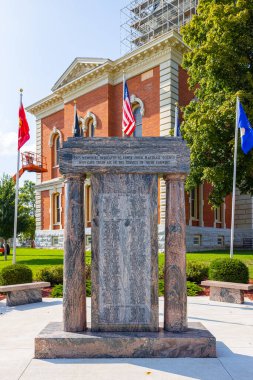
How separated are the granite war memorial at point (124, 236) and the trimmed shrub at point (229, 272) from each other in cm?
525

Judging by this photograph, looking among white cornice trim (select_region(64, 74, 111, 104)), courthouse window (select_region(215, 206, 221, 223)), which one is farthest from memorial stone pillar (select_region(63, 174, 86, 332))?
courthouse window (select_region(215, 206, 221, 223))

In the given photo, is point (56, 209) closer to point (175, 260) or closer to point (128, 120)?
point (128, 120)

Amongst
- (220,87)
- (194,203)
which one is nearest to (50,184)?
(194,203)

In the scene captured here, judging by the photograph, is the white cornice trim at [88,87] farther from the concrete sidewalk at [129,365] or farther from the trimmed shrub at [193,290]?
the concrete sidewalk at [129,365]

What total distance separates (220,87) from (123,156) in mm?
14097

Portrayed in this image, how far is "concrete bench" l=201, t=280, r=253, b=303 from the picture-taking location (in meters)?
10.0

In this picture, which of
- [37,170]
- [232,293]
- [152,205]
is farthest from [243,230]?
[152,205]

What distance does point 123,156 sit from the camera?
5828mm

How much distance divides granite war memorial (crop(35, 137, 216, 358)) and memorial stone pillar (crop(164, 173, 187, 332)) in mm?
14

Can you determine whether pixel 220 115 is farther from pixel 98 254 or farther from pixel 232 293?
pixel 98 254

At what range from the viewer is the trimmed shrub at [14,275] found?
10828 mm

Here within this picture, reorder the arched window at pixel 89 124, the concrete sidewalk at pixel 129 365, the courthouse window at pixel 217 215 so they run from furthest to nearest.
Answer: the courthouse window at pixel 217 215, the arched window at pixel 89 124, the concrete sidewalk at pixel 129 365

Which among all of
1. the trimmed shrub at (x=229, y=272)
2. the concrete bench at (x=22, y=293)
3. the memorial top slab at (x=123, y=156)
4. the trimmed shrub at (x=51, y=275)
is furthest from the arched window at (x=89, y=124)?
the memorial top slab at (x=123, y=156)

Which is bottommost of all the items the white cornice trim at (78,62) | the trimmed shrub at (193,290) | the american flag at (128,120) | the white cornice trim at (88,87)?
the trimmed shrub at (193,290)
